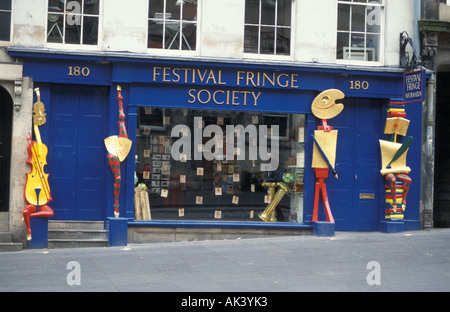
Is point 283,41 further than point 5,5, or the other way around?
point 283,41

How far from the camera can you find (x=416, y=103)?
14820 mm

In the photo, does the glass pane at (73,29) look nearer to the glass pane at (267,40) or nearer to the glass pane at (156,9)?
the glass pane at (156,9)

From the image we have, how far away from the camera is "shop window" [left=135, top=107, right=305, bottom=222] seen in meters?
14.1

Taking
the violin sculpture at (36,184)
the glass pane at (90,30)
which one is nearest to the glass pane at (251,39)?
the glass pane at (90,30)

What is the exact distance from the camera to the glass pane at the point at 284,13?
47.3ft

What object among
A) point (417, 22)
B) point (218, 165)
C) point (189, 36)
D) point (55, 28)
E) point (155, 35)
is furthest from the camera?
point (417, 22)

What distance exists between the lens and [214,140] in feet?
46.9

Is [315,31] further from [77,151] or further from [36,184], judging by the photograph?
[36,184]

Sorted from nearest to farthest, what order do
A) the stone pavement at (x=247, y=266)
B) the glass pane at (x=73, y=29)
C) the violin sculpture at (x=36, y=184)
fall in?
the stone pavement at (x=247, y=266)
the violin sculpture at (x=36, y=184)
the glass pane at (x=73, y=29)

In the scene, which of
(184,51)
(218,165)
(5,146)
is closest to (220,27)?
(184,51)

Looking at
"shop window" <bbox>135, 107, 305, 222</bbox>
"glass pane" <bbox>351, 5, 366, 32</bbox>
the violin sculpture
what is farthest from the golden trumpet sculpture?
the violin sculpture

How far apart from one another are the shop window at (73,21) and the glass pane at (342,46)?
5.08m

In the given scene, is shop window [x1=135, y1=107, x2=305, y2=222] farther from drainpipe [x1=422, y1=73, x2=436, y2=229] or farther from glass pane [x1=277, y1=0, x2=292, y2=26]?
drainpipe [x1=422, y1=73, x2=436, y2=229]

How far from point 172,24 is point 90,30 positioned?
1658 mm
